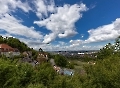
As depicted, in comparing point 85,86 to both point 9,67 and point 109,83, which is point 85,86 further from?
point 9,67

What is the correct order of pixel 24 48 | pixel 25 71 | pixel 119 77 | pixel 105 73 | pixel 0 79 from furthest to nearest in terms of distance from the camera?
pixel 24 48 < pixel 25 71 < pixel 105 73 < pixel 119 77 < pixel 0 79

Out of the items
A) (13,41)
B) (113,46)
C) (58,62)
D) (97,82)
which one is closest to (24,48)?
(13,41)

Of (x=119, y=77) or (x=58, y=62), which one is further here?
→ (x=58, y=62)

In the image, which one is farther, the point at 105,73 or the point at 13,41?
the point at 13,41

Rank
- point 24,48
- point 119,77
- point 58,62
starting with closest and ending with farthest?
point 119,77
point 58,62
point 24,48

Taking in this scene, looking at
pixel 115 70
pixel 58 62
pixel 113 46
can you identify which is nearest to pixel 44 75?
pixel 115 70

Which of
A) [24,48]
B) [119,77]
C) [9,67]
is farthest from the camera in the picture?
[24,48]

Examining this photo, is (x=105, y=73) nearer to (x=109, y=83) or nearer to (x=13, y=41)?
(x=109, y=83)

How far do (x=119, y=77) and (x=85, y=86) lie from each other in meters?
3.45

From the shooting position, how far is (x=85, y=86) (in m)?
17.7

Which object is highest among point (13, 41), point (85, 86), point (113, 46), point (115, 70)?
point (13, 41)

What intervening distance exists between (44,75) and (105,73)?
378 inches

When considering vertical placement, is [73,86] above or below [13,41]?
below

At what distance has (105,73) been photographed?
18500 mm
